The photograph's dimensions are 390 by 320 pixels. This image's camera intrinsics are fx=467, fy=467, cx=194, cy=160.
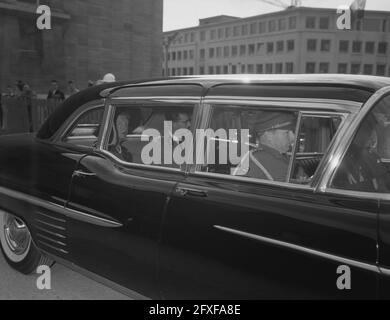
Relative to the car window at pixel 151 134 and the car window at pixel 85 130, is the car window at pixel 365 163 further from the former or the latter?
the car window at pixel 85 130

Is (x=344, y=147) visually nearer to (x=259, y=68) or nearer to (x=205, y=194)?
(x=205, y=194)

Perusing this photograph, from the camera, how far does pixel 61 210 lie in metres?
3.41

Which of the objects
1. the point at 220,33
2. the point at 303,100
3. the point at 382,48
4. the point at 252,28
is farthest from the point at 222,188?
the point at 220,33

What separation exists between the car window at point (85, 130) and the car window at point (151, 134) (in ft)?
0.86

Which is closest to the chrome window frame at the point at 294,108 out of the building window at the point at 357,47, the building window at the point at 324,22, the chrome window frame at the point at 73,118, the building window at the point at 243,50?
the chrome window frame at the point at 73,118

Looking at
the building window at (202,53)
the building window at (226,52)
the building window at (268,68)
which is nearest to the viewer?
the building window at (268,68)

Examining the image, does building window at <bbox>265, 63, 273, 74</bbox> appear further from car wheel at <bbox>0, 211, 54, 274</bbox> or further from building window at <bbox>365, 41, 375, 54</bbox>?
car wheel at <bbox>0, 211, 54, 274</bbox>

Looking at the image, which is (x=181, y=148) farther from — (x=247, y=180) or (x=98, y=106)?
(x=98, y=106)

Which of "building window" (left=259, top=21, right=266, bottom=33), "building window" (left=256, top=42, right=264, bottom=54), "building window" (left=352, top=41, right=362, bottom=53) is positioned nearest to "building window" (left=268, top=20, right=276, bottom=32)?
"building window" (left=259, top=21, right=266, bottom=33)

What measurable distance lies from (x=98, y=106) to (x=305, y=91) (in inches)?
63.6

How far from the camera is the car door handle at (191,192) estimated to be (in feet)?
8.61

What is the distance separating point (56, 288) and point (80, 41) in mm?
23684

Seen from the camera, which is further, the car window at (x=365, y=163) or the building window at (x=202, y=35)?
the building window at (x=202, y=35)
